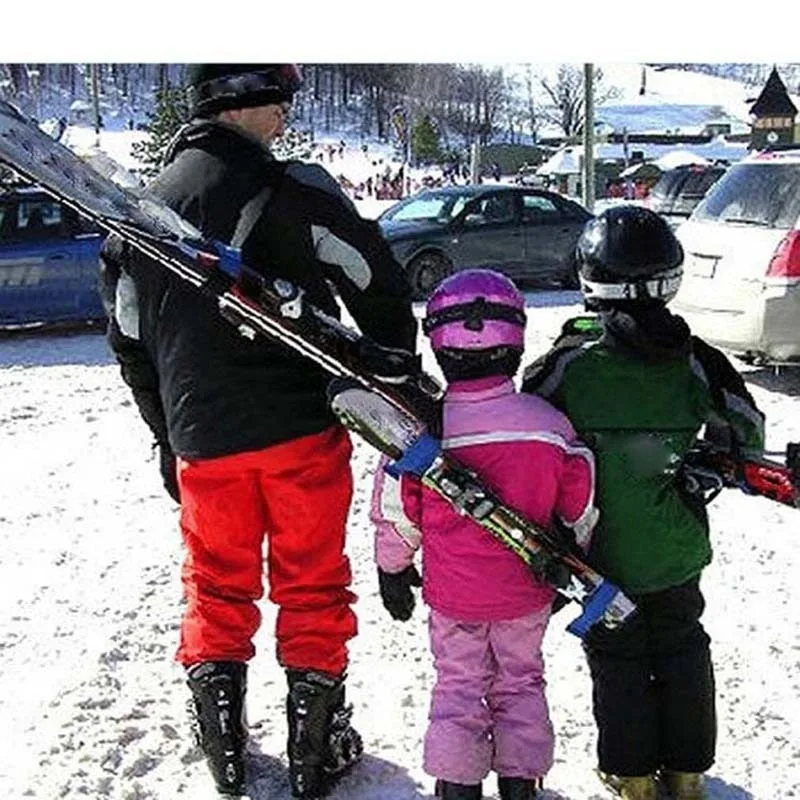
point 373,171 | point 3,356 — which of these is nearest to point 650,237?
Answer: point 3,356

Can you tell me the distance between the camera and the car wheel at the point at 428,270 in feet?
48.2

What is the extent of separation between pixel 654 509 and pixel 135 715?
1.70 m

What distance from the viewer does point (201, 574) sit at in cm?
314

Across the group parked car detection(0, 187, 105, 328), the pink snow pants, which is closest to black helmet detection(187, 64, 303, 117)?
the pink snow pants

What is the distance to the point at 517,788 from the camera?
Answer: 2969 mm

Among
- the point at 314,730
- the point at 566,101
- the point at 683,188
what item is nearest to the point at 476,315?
the point at 314,730

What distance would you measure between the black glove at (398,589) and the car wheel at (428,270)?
38.4 ft

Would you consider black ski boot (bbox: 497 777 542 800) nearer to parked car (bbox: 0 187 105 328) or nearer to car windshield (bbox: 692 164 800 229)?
car windshield (bbox: 692 164 800 229)

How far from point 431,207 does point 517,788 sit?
12.9 metres

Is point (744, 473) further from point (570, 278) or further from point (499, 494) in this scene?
point (570, 278)

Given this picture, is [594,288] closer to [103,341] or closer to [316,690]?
[316,690]

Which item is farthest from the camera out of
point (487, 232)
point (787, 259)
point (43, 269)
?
point (487, 232)

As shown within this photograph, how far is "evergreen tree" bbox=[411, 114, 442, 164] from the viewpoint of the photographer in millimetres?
69375

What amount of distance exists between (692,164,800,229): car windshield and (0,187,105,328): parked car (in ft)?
20.6
